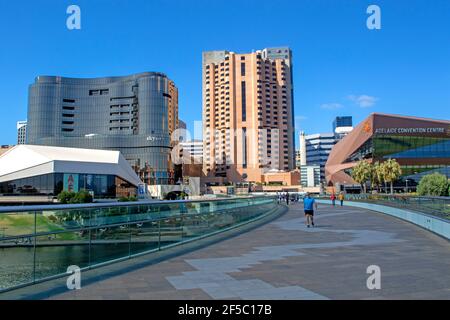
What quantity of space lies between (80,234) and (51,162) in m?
69.3

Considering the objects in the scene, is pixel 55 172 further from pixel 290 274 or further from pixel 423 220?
pixel 290 274

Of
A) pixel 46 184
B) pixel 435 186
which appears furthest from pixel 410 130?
pixel 46 184

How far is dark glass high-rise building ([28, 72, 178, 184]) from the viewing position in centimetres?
12512

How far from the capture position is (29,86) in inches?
5571

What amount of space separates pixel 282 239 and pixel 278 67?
14769 cm

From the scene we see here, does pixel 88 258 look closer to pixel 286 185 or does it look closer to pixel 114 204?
pixel 114 204

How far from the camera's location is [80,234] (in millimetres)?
7121

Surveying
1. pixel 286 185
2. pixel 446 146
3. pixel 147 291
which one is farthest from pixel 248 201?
pixel 286 185

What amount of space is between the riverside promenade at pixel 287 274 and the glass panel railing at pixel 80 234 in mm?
752

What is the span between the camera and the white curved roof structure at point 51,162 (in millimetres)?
70312

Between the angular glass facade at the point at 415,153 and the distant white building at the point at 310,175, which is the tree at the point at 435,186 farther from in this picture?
the distant white building at the point at 310,175

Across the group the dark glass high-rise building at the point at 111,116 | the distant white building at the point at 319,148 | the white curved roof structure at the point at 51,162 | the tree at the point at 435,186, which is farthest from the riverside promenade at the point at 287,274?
the distant white building at the point at 319,148

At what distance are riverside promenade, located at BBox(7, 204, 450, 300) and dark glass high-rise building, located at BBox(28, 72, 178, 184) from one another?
374 ft

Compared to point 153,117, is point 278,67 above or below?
above
